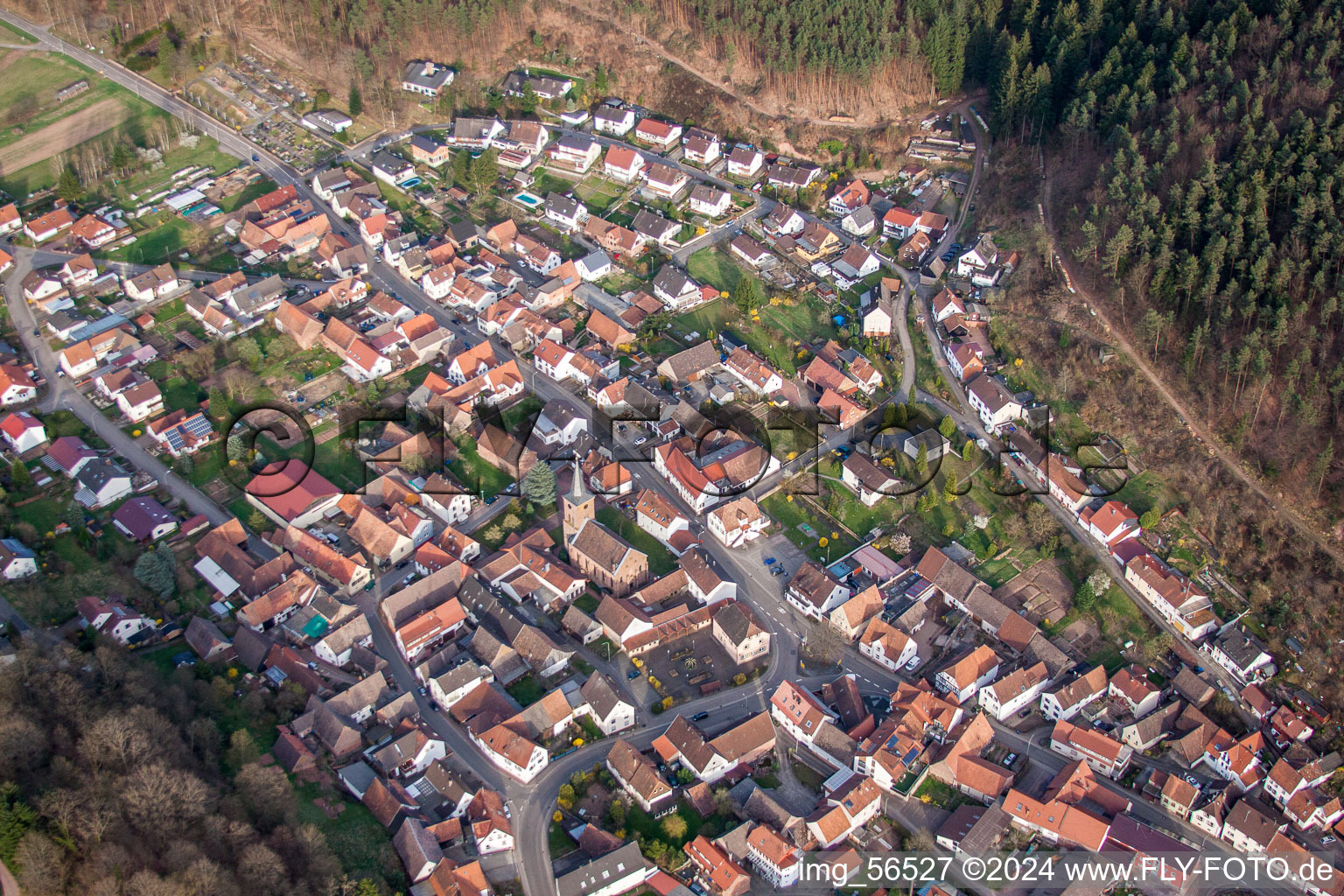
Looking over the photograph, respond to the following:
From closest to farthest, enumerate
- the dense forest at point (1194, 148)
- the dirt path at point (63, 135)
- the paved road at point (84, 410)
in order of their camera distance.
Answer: the dense forest at point (1194, 148) → the paved road at point (84, 410) → the dirt path at point (63, 135)

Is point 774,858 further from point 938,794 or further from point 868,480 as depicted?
point 868,480

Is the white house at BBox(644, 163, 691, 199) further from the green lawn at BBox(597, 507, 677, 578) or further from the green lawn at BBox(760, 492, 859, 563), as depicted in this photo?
the green lawn at BBox(597, 507, 677, 578)

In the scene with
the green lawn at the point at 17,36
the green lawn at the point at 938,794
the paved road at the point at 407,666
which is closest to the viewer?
the paved road at the point at 407,666

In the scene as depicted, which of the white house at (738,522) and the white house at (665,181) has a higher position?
the white house at (665,181)

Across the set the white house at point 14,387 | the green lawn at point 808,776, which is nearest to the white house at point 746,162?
the green lawn at point 808,776

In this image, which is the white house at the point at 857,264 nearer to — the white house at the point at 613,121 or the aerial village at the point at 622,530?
the aerial village at the point at 622,530

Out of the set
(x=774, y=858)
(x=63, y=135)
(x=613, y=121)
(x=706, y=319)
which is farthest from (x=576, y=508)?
(x=63, y=135)
